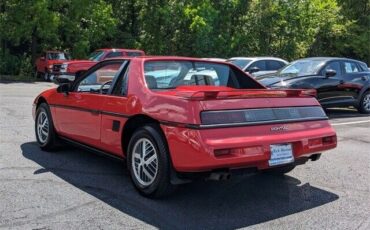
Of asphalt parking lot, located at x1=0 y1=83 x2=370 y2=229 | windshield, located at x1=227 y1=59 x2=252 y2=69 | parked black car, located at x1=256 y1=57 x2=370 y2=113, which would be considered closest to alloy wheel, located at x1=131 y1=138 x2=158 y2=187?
asphalt parking lot, located at x1=0 y1=83 x2=370 y2=229

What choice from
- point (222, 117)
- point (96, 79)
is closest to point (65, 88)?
point (96, 79)

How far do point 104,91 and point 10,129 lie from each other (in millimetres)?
3445

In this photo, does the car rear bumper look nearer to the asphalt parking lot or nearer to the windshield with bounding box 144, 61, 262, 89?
the asphalt parking lot

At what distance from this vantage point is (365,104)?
13625 millimetres

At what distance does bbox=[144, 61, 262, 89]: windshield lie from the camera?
5.76 meters

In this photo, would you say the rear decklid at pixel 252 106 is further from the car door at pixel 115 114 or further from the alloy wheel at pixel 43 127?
the alloy wheel at pixel 43 127

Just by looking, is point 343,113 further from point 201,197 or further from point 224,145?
point 224,145

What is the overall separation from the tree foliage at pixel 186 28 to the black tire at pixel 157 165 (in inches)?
953

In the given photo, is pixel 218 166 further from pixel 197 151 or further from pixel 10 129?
pixel 10 129

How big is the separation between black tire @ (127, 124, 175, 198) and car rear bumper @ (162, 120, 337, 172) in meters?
0.12

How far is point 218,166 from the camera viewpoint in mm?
4582

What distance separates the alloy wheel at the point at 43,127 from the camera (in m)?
7.21

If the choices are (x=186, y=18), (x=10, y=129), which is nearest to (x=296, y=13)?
(x=186, y=18)

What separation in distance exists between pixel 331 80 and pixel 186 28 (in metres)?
20.5
